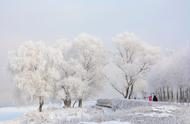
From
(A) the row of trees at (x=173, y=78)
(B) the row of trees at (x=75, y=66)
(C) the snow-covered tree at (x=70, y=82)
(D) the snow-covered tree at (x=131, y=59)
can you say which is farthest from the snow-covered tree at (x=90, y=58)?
(A) the row of trees at (x=173, y=78)

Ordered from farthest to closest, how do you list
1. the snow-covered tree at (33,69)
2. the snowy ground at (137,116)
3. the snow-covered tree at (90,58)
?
the snow-covered tree at (90,58) < the snow-covered tree at (33,69) < the snowy ground at (137,116)

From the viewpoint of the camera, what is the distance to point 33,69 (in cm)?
3928

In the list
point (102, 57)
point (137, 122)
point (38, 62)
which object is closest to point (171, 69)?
point (102, 57)

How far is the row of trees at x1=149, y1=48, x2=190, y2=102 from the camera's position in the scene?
43562mm

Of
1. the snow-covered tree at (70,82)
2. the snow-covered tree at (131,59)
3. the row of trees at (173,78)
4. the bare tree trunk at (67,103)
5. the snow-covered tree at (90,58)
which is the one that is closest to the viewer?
the snow-covered tree at (70,82)

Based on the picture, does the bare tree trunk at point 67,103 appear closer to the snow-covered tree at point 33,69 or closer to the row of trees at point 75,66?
the row of trees at point 75,66

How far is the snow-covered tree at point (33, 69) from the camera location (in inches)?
1483

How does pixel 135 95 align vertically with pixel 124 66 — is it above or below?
below

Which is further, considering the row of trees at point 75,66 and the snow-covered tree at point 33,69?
the row of trees at point 75,66

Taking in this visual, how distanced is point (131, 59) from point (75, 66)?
43.5 ft

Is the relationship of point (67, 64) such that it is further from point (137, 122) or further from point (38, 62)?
point (137, 122)

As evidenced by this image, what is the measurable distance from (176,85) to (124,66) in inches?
354

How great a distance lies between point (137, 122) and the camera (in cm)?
1468

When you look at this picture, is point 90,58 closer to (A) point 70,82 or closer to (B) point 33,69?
(A) point 70,82
